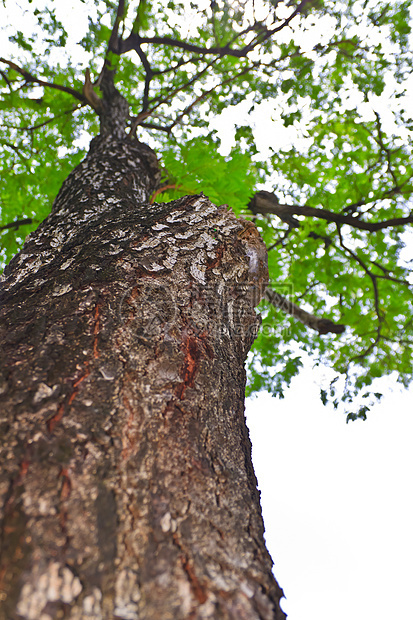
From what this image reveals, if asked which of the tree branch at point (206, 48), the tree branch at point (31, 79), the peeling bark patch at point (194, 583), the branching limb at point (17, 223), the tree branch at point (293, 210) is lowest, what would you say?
the peeling bark patch at point (194, 583)

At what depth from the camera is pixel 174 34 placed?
16.0 feet

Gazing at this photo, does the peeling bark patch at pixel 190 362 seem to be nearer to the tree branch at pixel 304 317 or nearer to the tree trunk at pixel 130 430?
the tree trunk at pixel 130 430

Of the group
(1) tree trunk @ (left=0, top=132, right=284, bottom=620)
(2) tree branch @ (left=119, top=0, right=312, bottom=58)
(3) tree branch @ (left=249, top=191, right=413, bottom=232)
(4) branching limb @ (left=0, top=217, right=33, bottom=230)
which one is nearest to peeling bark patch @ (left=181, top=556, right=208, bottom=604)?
(1) tree trunk @ (left=0, top=132, right=284, bottom=620)

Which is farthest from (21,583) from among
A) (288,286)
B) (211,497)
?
(288,286)

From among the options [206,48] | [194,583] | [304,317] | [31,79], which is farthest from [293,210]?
[194,583]

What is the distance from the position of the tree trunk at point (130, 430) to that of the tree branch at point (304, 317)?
9.88 feet

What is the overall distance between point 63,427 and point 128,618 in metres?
0.40

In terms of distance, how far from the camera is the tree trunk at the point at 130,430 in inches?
24.6

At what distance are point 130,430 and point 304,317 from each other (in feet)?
13.8

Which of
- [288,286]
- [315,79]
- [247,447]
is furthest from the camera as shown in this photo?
[288,286]

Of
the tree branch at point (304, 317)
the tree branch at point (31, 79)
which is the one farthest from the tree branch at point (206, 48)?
the tree branch at point (304, 317)

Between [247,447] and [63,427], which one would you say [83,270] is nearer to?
[63,427]

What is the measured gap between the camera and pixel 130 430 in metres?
0.87

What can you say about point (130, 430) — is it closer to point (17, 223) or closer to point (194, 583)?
point (194, 583)
